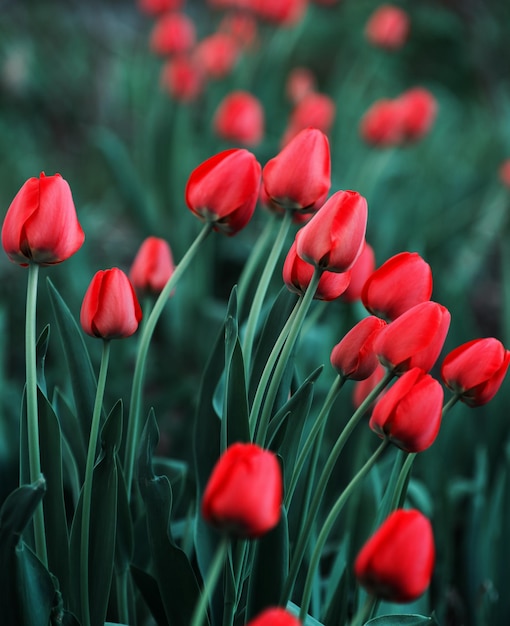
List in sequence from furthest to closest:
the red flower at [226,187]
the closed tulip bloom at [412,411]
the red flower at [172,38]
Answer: the red flower at [172,38]
the red flower at [226,187]
the closed tulip bloom at [412,411]

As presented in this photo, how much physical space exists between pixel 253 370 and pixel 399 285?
6.8 inches

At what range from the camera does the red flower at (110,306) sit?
25.7 inches

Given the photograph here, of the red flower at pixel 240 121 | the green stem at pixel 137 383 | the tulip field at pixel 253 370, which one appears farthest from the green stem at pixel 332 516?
the red flower at pixel 240 121

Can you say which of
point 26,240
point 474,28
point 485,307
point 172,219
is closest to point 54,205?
point 26,240

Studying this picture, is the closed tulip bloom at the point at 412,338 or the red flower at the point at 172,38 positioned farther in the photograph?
the red flower at the point at 172,38

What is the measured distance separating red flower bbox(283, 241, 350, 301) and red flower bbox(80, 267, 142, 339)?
0.14 meters

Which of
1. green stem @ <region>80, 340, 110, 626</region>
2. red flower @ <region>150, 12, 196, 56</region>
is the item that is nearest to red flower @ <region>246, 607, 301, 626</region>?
green stem @ <region>80, 340, 110, 626</region>

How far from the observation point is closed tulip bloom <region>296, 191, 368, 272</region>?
60 cm

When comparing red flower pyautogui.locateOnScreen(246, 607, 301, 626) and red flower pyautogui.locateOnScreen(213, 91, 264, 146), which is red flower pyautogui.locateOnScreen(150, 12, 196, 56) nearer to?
red flower pyautogui.locateOnScreen(213, 91, 264, 146)

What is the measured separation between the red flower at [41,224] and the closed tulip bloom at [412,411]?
11.2 inches

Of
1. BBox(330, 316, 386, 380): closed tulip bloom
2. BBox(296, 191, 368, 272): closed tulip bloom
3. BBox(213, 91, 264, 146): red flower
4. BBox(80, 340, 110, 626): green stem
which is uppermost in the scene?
BBox(213, 91, 264, 146): red flower

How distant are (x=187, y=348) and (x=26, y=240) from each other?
1.23 meters

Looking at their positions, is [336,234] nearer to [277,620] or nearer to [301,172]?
[301,172]

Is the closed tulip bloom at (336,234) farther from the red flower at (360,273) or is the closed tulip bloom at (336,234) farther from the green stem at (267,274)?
the red flower at (360,273)
